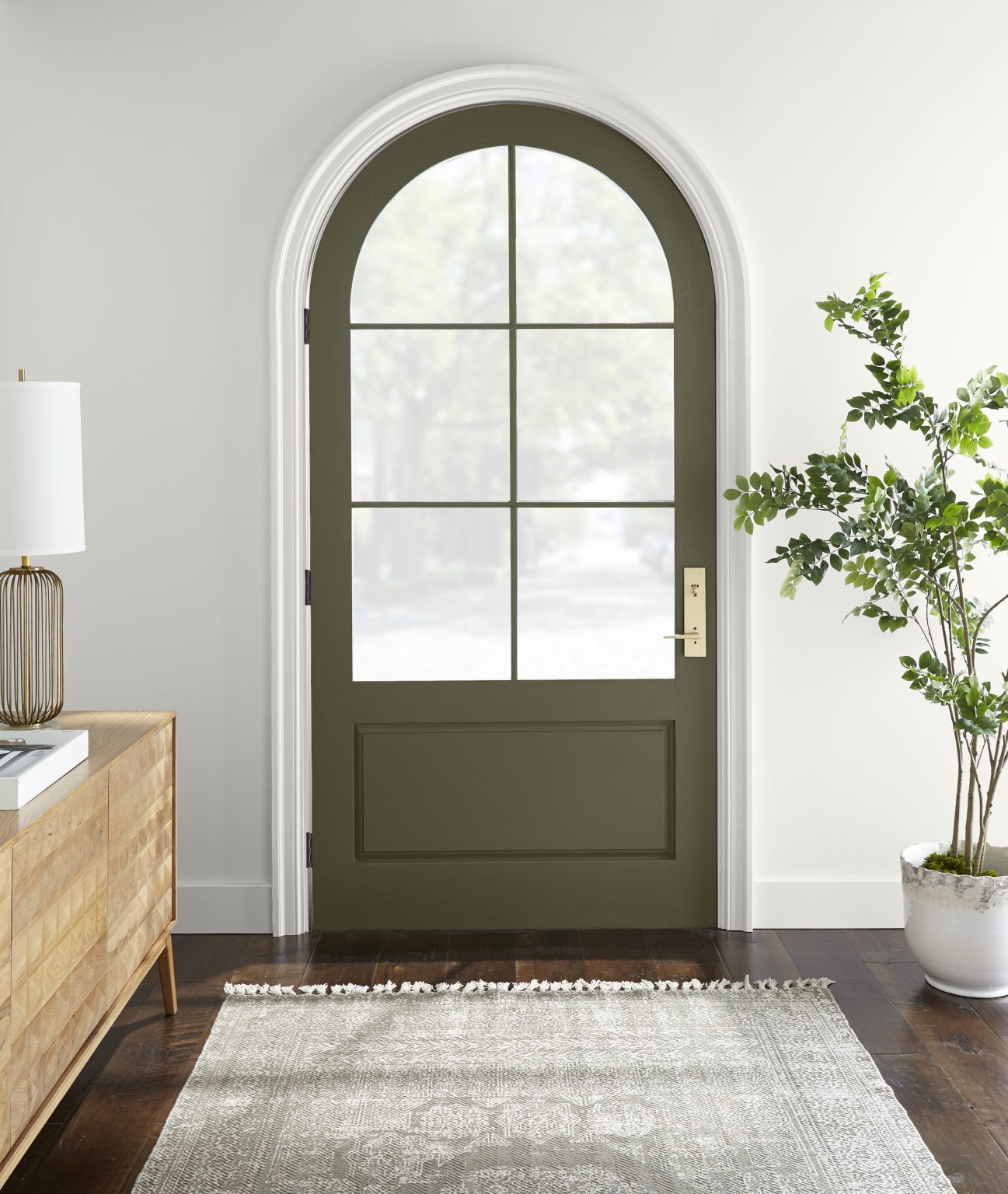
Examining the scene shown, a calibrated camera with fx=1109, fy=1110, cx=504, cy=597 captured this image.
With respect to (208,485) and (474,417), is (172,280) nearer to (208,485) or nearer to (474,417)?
(208,485)

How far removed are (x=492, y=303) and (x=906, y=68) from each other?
1429 mm

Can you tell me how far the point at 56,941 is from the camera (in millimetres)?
2082

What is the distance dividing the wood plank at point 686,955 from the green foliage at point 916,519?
78 cm

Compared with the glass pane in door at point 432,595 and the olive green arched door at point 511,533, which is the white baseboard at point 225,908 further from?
the glass pane in door at point 432,595

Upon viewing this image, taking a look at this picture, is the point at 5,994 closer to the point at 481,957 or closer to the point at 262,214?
the point at 481,957

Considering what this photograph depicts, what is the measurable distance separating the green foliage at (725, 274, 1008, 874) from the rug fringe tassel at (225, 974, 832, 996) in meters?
0.66

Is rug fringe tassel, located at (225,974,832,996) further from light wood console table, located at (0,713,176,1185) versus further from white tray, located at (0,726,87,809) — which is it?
white tray, located at (0,726,87,809)

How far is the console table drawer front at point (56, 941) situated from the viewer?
6.27ft

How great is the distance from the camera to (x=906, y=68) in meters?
3.35

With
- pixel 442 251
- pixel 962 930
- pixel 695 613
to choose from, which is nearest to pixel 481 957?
pixel 695 613

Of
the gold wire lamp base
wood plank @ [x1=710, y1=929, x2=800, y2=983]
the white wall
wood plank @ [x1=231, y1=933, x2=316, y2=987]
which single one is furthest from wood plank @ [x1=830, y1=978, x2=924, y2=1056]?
the gold wire lamp base

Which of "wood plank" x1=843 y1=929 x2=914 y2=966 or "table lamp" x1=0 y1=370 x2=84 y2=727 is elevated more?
"table lamp" x1=0 y1=370 x2=84 y2=727

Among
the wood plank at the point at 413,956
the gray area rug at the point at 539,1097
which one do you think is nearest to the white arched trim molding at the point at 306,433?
the wood plank at the point at 413,956

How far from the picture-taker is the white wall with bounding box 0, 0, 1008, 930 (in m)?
3.34
